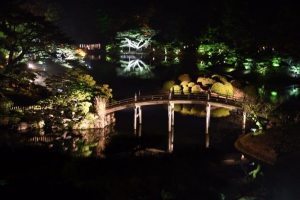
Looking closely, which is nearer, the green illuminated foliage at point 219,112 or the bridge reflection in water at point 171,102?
the bridge reflection in water at point 171,102

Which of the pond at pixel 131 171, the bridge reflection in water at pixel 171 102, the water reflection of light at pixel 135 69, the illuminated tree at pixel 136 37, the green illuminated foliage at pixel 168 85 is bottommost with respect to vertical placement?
the pond at pixel 131 171

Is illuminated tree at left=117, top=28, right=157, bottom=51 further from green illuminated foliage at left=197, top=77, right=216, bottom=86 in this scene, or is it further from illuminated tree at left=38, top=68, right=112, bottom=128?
illuminated tree at left=38, top=68, right=112, bottom=128

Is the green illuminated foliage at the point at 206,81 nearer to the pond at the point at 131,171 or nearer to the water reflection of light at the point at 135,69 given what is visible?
the pond at the point at 131,171

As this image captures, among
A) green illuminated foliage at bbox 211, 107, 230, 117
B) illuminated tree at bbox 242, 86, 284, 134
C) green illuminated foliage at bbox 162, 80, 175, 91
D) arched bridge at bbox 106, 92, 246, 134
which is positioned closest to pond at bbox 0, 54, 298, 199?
illuminated tree at bbox 242, 86, 284, 134

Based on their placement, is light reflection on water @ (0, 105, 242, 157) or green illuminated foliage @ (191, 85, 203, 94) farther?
green illuminated foliage @ (191, 85, 203, 94)

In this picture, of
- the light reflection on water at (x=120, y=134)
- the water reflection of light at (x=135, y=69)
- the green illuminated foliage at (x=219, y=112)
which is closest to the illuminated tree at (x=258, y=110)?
the light reflection on water at (x=120, y=134)

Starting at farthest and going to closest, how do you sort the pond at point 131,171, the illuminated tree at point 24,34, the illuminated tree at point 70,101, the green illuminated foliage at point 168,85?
the green illuminated foliage at point 168,85, the illuminated tree at point 24,34, the illuminated tree at point 70,101, the pond at point 131,171

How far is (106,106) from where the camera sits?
99.6 ft

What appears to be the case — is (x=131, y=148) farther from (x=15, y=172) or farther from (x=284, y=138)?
(x=284, y=138)

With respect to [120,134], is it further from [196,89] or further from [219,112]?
[196,89]

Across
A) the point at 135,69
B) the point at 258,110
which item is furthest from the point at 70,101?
the point at 135,69

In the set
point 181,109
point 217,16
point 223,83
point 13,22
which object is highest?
point 217,16

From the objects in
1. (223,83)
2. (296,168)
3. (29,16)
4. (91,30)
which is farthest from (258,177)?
(91,30)

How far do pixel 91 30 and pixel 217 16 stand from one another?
1245 inches
